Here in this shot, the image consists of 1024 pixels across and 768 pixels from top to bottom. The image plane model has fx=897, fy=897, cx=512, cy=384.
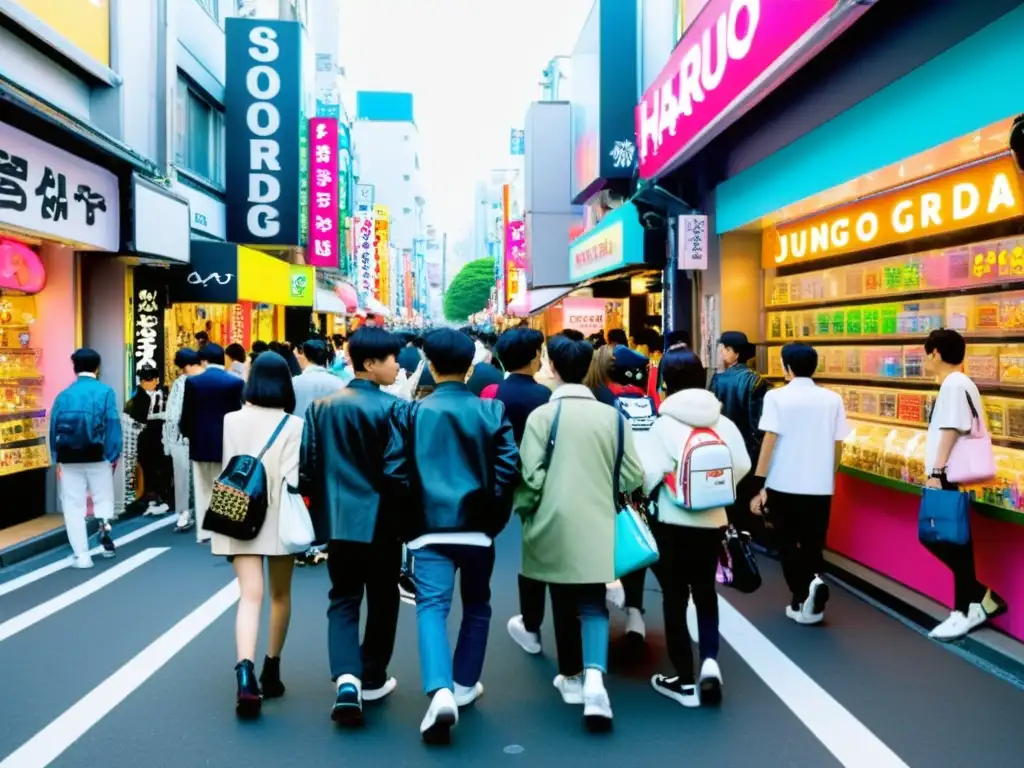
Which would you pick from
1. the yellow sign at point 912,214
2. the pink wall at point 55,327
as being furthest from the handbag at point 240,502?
the pink wall at point 55,327

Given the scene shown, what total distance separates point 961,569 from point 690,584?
187 centimetres

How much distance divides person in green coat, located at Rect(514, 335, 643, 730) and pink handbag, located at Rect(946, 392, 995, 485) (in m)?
2.14

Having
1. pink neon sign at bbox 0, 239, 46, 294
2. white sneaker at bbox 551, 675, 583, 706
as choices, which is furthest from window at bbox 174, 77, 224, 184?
white sneaker at bbox 551, 675, 583, 706

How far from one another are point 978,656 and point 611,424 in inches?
109

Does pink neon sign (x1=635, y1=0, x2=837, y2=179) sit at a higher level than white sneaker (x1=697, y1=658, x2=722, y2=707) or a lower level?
higher

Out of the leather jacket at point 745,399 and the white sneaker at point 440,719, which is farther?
the leather jacket at point 745,399

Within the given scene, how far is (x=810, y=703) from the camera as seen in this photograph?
4.55 meters

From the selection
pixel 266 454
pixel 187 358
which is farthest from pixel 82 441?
pixel 266 454

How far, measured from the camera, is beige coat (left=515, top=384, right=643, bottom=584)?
4320 mm

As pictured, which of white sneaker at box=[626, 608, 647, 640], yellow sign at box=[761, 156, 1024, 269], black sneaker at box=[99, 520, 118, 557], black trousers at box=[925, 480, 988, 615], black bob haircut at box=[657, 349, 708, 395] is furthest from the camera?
black sneaker at box=[99, 520, 118, 557]

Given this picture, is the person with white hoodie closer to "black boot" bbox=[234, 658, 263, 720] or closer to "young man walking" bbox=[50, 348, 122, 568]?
"black boot" bbox=[234, 658, 263, 720]

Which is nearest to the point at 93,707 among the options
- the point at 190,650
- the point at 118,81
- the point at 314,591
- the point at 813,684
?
the point at 190,650

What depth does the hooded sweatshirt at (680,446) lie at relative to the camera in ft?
15.2

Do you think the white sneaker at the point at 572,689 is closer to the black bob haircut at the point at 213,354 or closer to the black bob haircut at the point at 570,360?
the black bob haircut at the point at 570,360
